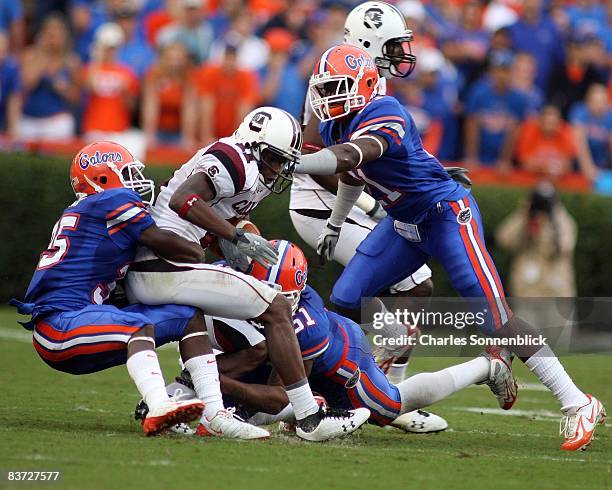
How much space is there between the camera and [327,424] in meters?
5.63

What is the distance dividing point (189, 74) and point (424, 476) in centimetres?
836

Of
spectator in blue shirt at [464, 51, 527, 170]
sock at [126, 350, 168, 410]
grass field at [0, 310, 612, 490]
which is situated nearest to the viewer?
grass field at [0, 310, 612, 490]

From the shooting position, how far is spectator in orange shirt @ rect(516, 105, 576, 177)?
42.3 ft

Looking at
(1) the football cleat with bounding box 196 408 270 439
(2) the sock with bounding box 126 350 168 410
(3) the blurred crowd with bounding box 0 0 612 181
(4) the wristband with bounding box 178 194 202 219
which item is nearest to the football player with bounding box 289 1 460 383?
(4) the wristband with bounding box 178 194 202 219

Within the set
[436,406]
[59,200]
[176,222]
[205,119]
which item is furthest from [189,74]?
[176,222]

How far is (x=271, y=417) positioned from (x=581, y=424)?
150 cm

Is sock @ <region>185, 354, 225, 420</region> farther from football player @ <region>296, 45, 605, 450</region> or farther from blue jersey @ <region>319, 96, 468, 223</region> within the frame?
blue jersey @ <region>319, 96, 468, 223</region>

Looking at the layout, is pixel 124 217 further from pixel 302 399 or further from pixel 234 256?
pixel 302 399

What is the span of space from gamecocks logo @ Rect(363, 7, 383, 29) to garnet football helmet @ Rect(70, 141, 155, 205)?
1.94 m

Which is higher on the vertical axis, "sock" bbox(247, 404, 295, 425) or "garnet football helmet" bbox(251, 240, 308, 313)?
"garnet football helmet" bbox(251, 240, 308, 313)

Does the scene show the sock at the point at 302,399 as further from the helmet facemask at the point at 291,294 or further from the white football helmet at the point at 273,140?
the white football helmet at the point at 273,140

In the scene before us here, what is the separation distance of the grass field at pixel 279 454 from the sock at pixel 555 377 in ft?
0.79

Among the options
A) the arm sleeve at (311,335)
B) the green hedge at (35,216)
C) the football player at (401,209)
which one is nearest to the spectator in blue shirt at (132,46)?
the green hedge at (35,216)

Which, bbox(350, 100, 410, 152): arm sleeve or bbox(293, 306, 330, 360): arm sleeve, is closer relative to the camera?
bbox(293, 306, 330, 360): arm sleeve
